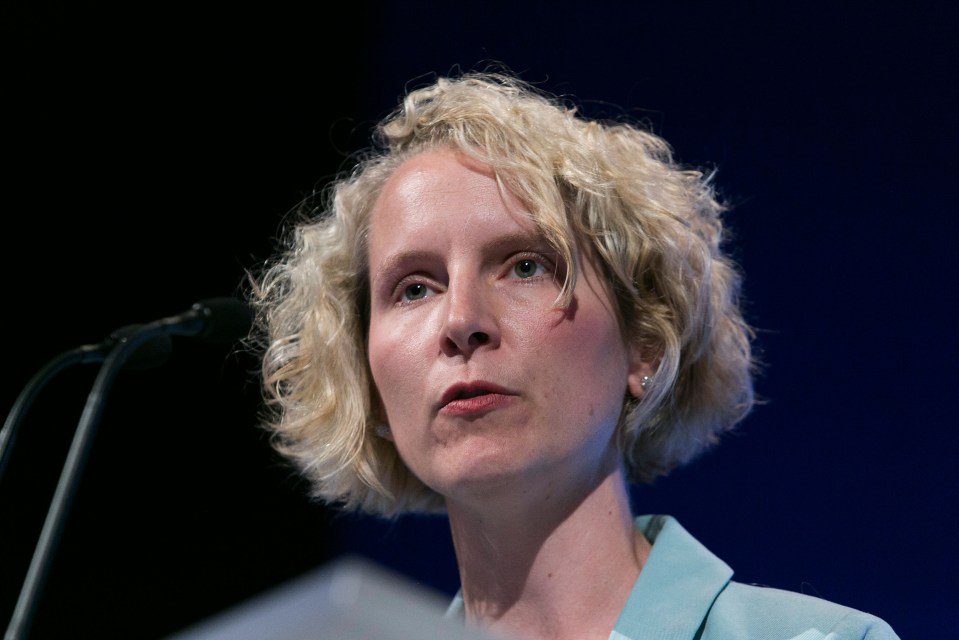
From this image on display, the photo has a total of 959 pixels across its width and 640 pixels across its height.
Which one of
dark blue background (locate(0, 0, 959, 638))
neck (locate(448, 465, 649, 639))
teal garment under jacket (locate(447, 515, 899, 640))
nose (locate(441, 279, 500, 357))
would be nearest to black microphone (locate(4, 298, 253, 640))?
nose (locate(441, 279, 500, 357))

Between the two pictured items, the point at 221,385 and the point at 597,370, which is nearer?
the point at 597,370

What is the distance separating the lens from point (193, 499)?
2.70m

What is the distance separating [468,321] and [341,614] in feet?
3.01

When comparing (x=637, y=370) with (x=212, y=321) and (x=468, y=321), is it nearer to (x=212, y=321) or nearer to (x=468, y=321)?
(x=468, y=321)

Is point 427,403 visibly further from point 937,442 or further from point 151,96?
point 151,96

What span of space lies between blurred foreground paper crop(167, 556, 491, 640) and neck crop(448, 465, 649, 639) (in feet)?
3.14

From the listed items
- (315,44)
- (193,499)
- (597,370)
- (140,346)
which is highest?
(315,44)

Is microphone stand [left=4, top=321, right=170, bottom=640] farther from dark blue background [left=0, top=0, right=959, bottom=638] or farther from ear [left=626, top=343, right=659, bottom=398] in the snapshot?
dark blue background [left=0, top=0, right=959, bottom=638]

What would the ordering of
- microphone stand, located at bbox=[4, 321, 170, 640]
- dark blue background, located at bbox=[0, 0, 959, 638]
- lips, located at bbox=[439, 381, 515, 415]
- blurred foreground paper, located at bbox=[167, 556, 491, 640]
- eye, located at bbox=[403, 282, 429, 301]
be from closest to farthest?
blurred foreground paper, located at bbox=[167, 556, 491, 640] < microphone stand, located at bbox=[4, 321, 170, 640] < lips, located at bbox=[439, 381, 515, 415] < eye, located at bbox=[403, 282, 429, 301] < dark blue background, located at bbox=[0, 0, 959, 638]

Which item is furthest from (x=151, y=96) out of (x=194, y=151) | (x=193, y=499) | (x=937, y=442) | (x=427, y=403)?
(x=937, y=442)

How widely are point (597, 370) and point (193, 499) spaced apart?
1.50 meters

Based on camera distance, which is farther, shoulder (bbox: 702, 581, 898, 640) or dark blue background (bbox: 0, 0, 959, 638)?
dark blue background (bbox: 0, 0, 959, 638)

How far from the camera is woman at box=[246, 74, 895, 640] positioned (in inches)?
59.9

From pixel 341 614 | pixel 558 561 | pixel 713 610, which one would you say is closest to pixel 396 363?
pixel 558 561
